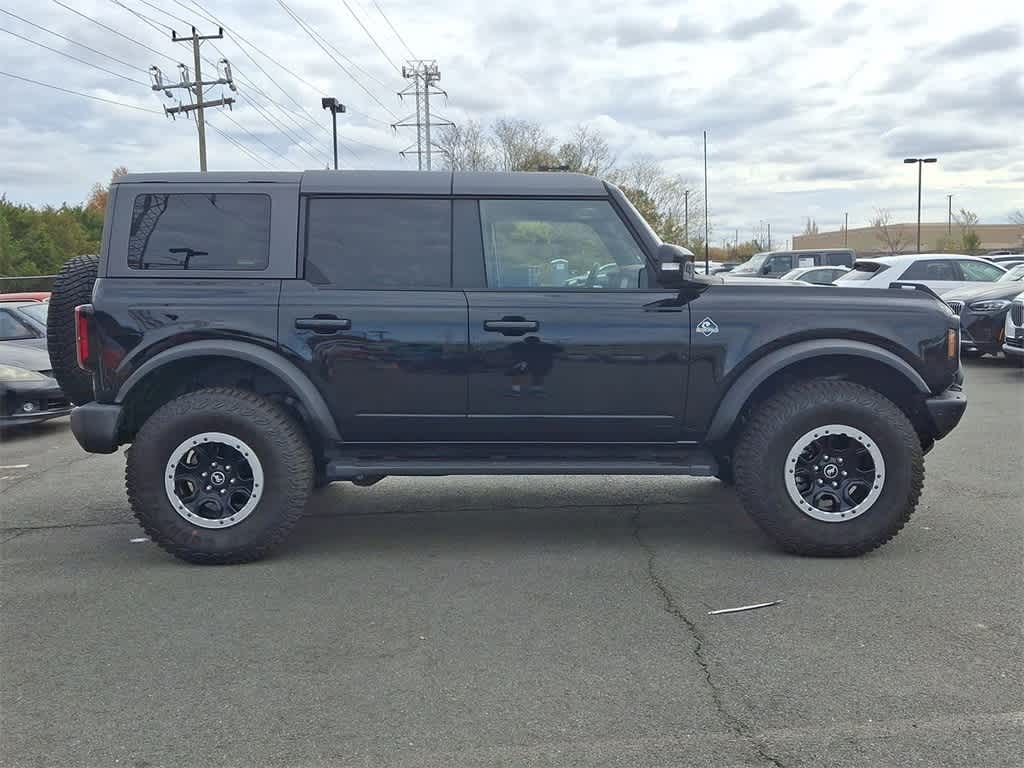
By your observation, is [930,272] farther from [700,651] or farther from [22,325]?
[22,325]

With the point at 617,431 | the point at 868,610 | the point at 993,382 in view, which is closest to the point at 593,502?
the point at 617,431

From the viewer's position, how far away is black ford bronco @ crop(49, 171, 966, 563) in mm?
4715

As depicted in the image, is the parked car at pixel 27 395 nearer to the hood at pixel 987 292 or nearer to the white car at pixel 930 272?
the white car at pixel 930 272

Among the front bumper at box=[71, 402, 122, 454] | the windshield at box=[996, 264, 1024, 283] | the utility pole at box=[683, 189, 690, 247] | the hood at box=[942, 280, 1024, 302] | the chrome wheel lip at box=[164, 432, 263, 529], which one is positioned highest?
the utility pole at box=[683, 189, 690, 247]

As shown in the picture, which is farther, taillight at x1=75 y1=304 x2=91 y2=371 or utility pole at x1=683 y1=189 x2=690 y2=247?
utility pole at x1=683 y1=189 x2=690 y2=247

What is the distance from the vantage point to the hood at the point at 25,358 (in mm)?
9664

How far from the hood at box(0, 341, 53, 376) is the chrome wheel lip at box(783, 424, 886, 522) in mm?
7978

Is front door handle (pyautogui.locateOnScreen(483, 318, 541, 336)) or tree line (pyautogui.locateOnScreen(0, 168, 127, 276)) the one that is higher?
tree line (pyautogui.locateOnScreen(0, 168, 127, 276))

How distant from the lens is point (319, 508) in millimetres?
6047

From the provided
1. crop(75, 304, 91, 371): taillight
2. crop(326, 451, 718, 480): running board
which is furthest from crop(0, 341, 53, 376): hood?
crop(326, 451, 718, 480): running board

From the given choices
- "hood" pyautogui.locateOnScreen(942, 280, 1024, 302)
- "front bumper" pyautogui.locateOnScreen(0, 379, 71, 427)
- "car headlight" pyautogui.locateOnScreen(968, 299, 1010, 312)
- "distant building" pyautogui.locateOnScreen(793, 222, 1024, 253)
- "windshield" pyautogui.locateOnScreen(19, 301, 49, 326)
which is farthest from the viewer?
"distant building" pyautogui.locateOnScreen(793, 222, 1024, 253)

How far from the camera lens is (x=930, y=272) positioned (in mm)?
14734

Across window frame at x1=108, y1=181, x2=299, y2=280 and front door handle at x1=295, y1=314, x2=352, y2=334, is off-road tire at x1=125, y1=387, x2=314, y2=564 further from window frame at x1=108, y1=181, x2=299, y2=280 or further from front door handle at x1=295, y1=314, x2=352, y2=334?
window frame at x1=108, y1=181, x2=299, y2=280

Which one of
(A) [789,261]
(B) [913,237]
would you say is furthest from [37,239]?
(B) [913,237]
